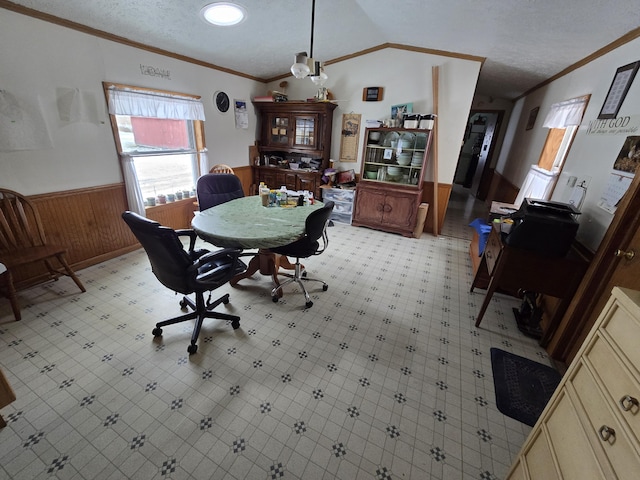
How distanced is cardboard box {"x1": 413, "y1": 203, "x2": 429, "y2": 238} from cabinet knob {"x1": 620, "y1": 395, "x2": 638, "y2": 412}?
3.43 meters

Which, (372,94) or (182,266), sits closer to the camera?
(182,266)

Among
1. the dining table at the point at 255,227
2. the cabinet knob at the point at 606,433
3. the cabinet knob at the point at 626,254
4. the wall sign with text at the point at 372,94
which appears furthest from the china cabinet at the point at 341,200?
the cabinet knob at the point at 606,433

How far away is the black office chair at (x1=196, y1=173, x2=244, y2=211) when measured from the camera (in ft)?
9.23

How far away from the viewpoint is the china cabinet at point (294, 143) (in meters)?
4.36

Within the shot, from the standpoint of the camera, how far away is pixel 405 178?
418 centimetres

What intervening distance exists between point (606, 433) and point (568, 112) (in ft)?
10.8

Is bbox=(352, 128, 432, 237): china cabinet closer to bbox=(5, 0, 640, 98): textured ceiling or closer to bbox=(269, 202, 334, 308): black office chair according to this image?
bbox=(5, 0, 640, 98): textured ceiling

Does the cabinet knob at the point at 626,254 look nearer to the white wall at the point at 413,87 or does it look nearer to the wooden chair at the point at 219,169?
the white wall at the point at 413,87

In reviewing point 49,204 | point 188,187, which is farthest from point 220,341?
point 188,187

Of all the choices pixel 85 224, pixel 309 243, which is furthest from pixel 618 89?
pixel 85 224

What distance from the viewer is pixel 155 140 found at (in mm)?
3309

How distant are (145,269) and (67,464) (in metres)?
1.93

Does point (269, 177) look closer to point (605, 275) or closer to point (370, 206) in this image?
point (370, 206)

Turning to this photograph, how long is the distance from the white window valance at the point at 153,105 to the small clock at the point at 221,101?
36 centimetres
